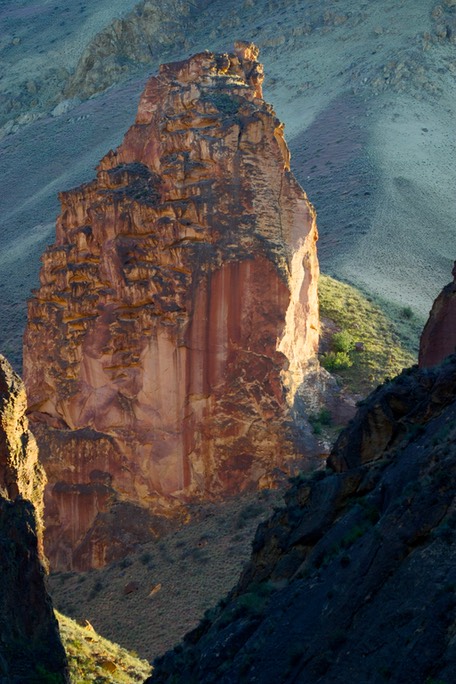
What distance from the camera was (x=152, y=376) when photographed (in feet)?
163

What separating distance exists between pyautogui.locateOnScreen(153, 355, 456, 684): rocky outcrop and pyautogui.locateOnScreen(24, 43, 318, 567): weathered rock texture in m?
21.0

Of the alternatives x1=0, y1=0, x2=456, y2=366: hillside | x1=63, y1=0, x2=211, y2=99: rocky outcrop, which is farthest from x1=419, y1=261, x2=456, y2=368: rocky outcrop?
x1=63, y1=0, x2=211, y2=99: rocky outcrop

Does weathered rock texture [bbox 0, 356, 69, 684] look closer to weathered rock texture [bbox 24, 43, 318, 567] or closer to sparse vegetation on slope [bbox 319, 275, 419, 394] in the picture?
weathered rock texture [bbox 24, 43, 318, 567]

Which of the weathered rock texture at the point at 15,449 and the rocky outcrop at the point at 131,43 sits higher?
the weathered rock texture at the point at 15,449

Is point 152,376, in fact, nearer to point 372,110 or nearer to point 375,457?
point 375,457

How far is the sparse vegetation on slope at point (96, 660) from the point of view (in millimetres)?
36031

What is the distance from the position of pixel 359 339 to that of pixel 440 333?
23.5 metres

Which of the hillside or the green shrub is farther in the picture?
the hillside

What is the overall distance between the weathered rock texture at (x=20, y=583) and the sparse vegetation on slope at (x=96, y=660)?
5.02 meters

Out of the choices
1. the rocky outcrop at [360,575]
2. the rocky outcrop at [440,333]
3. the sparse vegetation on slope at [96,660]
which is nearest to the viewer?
the rocky outcrop at [360,575]

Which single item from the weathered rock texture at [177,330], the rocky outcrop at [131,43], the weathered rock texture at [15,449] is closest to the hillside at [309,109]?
the rocky outcrop at [131,43]

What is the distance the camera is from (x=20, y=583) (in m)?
28.3

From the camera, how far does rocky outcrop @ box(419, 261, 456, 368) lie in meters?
34.8

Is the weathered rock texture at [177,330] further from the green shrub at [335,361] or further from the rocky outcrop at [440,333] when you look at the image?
the rocky outcrop at [440,333]
